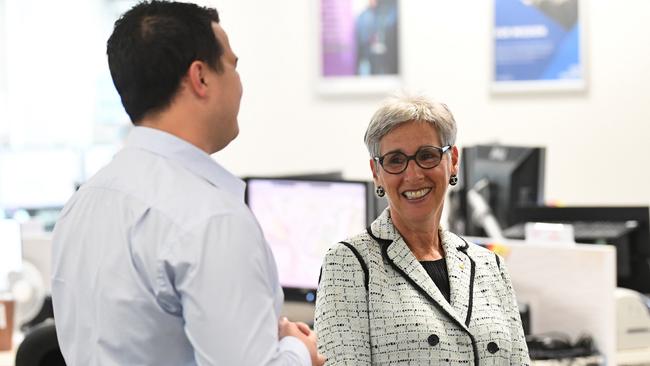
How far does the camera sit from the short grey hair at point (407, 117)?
6.50 ft

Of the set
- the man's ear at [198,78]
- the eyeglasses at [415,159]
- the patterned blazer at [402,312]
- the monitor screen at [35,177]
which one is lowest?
the monitor screen at [35,177]

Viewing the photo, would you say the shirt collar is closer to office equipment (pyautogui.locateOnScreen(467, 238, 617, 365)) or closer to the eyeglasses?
the eyeglasses

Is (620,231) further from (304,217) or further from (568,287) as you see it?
(304,217)

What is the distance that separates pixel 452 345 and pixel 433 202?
299 mm

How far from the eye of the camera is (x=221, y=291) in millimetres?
1257

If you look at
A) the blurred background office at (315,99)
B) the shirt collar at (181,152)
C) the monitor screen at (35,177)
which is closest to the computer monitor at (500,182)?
the blurred background office at (315,99)

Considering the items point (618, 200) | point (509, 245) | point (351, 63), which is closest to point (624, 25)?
point (618, 200)

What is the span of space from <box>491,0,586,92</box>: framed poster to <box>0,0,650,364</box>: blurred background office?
5 centimetres

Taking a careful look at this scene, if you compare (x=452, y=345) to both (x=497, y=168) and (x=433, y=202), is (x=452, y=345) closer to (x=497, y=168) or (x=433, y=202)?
(x=433, y=202)

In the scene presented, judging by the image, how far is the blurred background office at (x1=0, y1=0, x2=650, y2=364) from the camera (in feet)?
18.2

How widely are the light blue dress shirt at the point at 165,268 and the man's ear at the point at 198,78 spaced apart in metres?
0.07

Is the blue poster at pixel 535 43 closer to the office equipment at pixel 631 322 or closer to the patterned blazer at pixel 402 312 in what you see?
the office equipment at pixel 631 322

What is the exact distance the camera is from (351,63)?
20.1 ft

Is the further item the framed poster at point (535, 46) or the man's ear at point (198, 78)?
the framed poster at point (535, 46)
